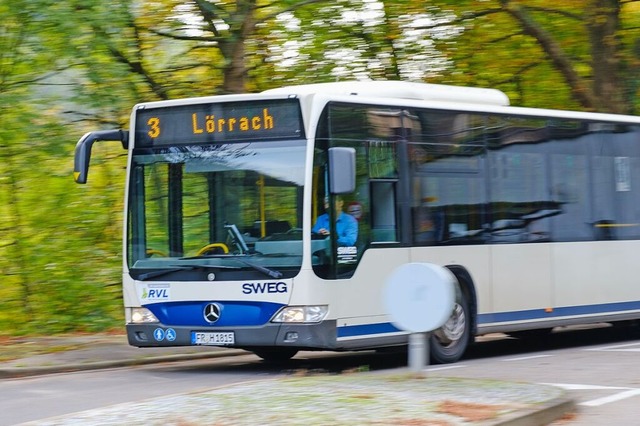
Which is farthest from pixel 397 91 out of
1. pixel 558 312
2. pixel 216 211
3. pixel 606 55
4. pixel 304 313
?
pixel 606 55

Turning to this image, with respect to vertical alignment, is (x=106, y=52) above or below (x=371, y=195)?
above

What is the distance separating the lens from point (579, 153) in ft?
57.2

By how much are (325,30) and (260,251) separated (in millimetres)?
12564

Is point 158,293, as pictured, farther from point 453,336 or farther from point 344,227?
point 453,336

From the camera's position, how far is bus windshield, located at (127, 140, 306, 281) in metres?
13.3

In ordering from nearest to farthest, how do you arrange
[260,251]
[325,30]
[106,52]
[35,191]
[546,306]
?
[260,251]
[546,306]
[106,52]
[35,191]
[325,30]

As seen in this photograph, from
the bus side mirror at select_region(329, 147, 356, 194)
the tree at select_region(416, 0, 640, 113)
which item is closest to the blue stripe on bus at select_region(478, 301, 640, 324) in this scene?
the bus side mirror at select_region(329, 147, 356, 194)

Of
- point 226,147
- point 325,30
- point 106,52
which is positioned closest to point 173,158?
point 226,147

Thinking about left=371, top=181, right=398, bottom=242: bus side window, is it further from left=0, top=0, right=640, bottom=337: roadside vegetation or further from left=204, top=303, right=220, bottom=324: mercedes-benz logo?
left=0, top=0, right=640, bottom=337: roadside vegetation

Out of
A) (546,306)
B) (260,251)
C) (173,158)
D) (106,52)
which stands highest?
(106,52)

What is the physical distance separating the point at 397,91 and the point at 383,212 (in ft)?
5.85

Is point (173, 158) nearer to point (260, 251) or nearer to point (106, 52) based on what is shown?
point (260, 251)

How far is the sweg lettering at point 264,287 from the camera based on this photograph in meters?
13.2

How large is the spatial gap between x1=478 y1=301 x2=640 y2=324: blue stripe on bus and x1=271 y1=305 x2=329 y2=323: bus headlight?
2.94m
